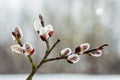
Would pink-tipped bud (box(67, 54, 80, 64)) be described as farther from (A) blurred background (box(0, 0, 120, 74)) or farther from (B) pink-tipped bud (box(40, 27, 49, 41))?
(A) blurred background (box(0, 0, 120, 74))

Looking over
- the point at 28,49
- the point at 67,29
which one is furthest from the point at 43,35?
the point at 67,29

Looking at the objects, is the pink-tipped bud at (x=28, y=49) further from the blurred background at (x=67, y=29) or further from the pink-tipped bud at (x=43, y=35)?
the blurred background at (x=67, y=29)

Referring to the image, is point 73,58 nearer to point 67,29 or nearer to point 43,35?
point 43,35

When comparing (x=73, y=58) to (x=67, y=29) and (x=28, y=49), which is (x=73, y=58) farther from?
(x=67, y=29)

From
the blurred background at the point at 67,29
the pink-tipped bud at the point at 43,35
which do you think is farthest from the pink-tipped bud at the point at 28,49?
the blurred background at the point at 67,29

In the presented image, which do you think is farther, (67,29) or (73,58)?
(67,29)

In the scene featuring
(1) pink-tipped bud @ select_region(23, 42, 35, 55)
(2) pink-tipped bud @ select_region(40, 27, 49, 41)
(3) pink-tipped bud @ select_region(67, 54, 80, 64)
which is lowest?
(3) pink-tipped bud @ select_region(67, 54, 80, 64)

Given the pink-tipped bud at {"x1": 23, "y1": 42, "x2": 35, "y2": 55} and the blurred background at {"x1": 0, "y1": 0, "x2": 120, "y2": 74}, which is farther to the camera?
the blurred background at {"x1": 0, "y1": 0, "x2": 120, "y2": 74}

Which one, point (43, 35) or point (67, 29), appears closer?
point (43, 35)

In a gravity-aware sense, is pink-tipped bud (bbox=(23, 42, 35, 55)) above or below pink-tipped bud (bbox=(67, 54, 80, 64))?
above

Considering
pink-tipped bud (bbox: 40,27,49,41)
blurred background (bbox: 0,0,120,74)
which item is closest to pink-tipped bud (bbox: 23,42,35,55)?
pink-tipped bud (bbox: 40,27,49,41)
